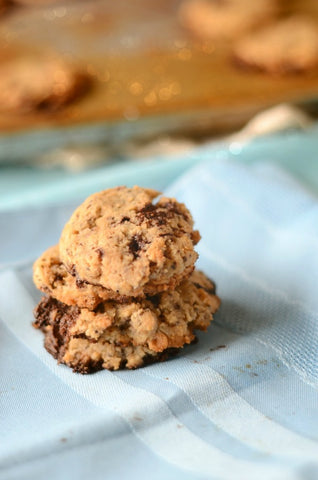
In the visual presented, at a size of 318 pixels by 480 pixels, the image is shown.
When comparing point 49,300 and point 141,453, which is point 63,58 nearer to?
point 49,300

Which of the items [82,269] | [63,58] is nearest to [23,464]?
[82,269]

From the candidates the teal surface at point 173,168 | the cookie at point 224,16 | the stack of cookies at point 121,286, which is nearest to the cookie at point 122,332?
the stack of cookies at point 121,286

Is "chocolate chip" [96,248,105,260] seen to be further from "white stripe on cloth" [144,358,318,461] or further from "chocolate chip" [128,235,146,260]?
"white stripe on cloth" [144,358,318,461]

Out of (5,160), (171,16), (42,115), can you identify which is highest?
(171,16)

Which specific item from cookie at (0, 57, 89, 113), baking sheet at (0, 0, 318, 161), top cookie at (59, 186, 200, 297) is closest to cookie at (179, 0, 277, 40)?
baking sheet at (0, 0, 318, 161)

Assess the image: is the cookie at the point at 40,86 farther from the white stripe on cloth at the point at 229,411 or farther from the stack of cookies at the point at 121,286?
the white stripe on cloth at the point at 229,411

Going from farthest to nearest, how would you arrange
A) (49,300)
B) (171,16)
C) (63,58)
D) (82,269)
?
(171,16) → (63,58) → (49,300) → (82,269)

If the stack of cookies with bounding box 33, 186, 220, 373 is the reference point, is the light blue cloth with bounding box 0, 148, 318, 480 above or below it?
below
